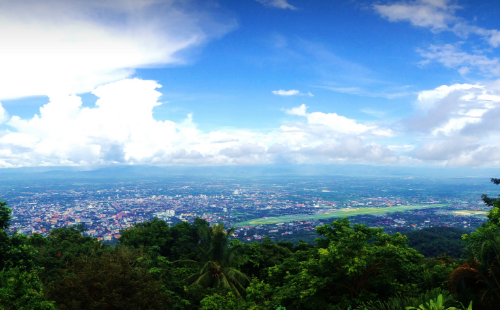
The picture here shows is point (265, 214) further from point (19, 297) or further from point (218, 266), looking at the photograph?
point (19, 297)

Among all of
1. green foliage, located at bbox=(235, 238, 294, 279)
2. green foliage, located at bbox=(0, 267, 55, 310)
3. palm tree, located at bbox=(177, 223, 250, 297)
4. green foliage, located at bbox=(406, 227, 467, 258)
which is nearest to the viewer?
green foliage, located at bbox=(0, 267, 55, 310)

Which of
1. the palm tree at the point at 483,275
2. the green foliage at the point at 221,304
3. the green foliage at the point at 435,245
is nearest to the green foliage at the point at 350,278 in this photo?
the palm tree at the point at 483,275

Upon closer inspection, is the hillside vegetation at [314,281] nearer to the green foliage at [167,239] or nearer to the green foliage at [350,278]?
the green foliage at [350,278]

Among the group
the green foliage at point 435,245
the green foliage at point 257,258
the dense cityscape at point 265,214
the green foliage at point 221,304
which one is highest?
the green foliage at point 221,304

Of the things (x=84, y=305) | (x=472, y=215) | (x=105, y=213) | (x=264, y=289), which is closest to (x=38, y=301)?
(x=84, y=305)

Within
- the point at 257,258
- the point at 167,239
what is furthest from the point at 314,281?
the point at 167,239

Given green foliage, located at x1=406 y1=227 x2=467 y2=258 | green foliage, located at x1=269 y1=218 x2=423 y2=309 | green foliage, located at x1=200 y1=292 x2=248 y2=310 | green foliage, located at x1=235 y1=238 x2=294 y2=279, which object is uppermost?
green foliage, located at x1=269 y1=218 x2=423 y2=309

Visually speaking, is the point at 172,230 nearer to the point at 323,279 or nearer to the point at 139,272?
the point at 139,272

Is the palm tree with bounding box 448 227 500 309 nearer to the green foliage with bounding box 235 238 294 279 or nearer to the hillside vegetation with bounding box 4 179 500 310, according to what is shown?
the hillside vegetation with bounding box 4 179 500 310

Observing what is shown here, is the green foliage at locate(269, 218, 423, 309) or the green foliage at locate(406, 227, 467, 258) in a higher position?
the green foliage at locate(269, 218, 423, 309)

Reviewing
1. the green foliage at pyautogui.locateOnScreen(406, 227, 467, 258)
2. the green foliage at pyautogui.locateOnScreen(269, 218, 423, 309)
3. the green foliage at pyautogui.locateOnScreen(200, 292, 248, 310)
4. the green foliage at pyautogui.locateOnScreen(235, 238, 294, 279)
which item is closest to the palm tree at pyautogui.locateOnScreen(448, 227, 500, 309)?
the green foliage at pyautogui.locateOnScreen(269, 218, 423, 309)
